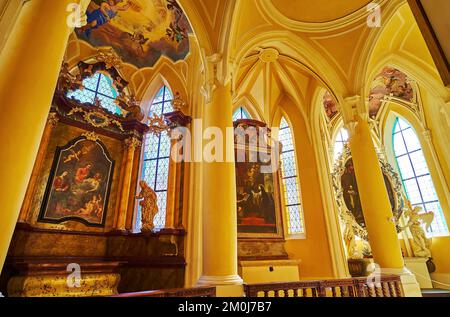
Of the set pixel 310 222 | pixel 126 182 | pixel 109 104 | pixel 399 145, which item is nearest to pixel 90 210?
pixel 126 182

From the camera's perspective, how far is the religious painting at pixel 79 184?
5.71m

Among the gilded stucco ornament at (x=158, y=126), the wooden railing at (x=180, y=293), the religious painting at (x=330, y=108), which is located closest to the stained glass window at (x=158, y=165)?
the gilded stucco ornament at (x=158, y=126)

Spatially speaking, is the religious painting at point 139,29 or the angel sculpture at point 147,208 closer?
the angel sculpture at point 147,208

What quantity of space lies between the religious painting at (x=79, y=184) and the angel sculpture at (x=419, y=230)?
1019cm

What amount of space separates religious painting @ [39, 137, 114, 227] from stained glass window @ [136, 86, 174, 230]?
41.5 inches

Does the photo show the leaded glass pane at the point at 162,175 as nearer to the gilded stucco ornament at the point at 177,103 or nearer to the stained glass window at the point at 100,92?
the gilded stucco ornament at the point at 177,103

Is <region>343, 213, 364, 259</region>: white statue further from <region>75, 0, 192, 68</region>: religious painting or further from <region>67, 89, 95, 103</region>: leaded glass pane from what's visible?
<region>67, 89, 95, 103</region>: leaded glass pane

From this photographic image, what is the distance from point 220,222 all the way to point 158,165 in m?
4.22

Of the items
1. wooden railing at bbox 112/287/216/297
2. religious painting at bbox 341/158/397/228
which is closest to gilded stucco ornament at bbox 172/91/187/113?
wooden railing at bbox 112/287/216/297

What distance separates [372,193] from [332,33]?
4.35 m

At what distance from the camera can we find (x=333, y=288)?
3.23m

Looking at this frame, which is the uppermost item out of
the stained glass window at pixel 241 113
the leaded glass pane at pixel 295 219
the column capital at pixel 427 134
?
the stained glass window at pixel 241 113
